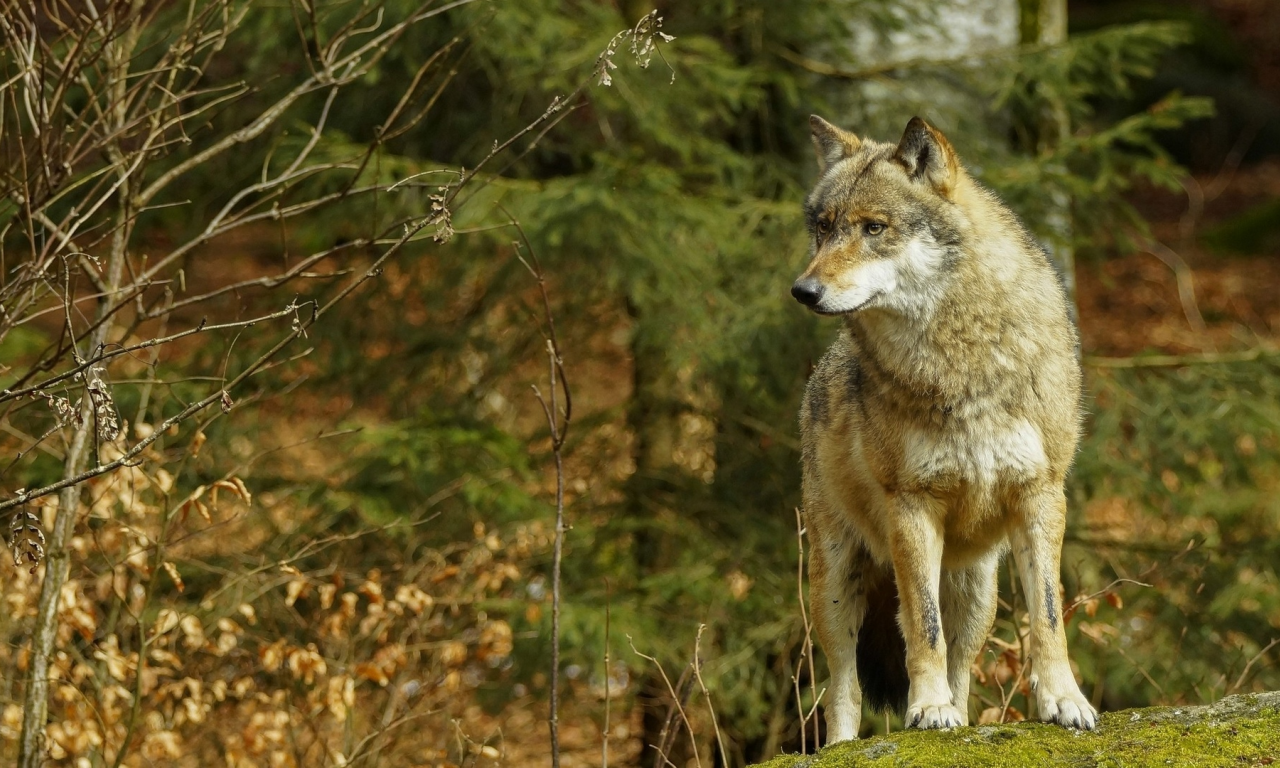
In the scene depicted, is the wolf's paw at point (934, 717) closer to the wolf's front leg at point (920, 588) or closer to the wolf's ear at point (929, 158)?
the wolf's front leg at point (920, 588)

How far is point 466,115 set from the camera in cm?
910

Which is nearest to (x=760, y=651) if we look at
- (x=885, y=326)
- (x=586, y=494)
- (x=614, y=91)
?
(x=586, y=494)

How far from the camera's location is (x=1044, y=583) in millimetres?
4336

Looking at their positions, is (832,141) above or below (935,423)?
above

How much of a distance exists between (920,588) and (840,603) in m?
0.64

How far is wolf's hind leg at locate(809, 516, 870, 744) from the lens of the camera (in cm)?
499

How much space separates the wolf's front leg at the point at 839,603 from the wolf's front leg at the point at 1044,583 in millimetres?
769

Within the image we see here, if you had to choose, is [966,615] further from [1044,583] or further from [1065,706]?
[1065,706]

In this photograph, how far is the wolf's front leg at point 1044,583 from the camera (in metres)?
4.21

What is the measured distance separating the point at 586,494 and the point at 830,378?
422 cm

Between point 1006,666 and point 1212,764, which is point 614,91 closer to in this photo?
point 1006,666

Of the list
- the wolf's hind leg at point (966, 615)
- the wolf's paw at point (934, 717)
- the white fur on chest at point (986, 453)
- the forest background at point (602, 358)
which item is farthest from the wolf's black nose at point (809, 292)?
the forest background at point (602, 358)

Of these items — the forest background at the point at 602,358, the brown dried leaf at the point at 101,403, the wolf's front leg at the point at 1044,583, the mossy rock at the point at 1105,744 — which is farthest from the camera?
the forest background at the point at 602,358

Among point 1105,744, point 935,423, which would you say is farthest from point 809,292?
point 1105,744
